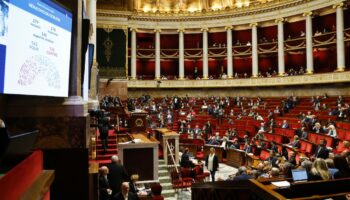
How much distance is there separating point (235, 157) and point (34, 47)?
1238 centimetres

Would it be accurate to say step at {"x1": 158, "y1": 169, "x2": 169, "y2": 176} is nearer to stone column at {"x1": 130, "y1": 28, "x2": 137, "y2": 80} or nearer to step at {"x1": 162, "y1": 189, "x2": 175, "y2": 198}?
step at {"x1": 162, "y1": 189, "x2": 175, "y2": 198}

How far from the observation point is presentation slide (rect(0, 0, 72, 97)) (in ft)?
7.49

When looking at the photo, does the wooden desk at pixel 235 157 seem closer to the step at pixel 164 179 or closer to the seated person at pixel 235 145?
the seated person at pixel 235 145

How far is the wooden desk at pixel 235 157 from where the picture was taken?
13.4m

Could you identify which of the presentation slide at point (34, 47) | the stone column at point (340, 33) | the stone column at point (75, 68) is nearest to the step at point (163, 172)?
the stone column at point (75, 68)

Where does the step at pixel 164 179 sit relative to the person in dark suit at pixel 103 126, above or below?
below

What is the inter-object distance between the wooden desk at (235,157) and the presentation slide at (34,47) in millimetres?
11094

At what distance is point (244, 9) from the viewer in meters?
27.4

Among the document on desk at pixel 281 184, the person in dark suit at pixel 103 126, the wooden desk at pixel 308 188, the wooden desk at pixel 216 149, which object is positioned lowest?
the wooden desk at pixel 216 149

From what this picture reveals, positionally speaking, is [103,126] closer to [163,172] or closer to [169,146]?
[163,172]

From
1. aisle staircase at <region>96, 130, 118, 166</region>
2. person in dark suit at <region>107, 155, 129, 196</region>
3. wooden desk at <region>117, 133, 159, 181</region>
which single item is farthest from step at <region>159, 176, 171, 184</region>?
person in dark suit at <region>107, 155, 129, 196</region>

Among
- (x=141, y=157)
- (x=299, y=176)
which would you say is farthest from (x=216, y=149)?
(x=299, y=176)

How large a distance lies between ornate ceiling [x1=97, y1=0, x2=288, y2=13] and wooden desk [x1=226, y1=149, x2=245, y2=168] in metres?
17.4

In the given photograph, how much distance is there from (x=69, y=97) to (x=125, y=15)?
2622 cm
